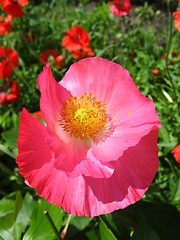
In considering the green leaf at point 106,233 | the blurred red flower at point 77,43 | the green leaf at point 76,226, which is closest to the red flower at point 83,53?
the blurred red flower at point 77,43

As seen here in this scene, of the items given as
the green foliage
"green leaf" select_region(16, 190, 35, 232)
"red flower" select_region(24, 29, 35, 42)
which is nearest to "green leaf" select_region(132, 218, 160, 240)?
the green foliage

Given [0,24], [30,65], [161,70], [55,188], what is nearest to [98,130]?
[55,188]

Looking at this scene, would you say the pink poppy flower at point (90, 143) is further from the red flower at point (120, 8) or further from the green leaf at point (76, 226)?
the red flower at point (120, 8)

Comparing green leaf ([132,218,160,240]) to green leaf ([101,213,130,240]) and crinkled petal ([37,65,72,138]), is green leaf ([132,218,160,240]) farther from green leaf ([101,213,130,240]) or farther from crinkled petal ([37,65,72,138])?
crinkled petal ([37,65,72,138])

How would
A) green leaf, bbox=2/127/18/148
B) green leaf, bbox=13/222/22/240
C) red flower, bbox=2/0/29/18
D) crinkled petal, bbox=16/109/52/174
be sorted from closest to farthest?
1. crinkled petal, bbox=16/109/52/174
2. green leaf, bbox=13/222/22/240
3. green leaf, bbox=2/127/18/148
4. red flower, bbox=2/0/29/18

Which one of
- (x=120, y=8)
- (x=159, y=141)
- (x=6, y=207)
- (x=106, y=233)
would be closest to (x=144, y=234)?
(x=106, y=233)

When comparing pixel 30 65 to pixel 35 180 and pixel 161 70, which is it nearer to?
pixel 161 70
